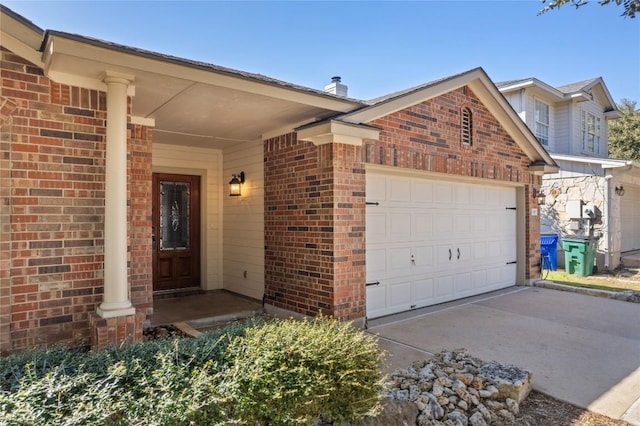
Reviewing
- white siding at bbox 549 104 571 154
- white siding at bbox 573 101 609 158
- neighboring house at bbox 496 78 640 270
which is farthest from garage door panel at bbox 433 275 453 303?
white siding at bbox 573 101 609 158

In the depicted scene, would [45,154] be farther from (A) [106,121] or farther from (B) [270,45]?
(B) [270,45]

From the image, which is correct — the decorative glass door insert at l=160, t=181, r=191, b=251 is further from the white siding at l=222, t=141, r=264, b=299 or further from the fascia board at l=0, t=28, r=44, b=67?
the fascia board at l=0, t=28, r=44, b=67

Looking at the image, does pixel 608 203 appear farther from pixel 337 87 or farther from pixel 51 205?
pixel 51 205

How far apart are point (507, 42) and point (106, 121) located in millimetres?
8674

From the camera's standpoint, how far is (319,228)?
5.41m

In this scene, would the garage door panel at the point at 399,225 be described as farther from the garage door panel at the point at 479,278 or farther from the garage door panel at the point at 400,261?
the garage door panel at the point at 479,278

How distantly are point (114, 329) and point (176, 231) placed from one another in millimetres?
4373

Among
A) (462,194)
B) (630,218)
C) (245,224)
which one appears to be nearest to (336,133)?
(245,224)

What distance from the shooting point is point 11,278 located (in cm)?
355

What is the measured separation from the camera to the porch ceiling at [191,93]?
349 cm

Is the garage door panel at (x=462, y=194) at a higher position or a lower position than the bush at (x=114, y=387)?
higher

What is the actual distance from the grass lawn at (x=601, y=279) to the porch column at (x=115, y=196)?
32.1 ft

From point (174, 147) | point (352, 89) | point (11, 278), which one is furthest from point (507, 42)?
point (11, 278)

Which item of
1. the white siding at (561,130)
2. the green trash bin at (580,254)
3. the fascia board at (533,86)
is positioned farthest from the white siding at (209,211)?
the white siding at (561,130)
